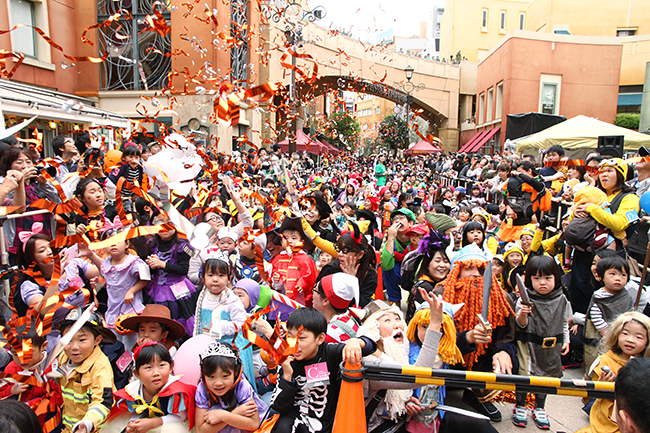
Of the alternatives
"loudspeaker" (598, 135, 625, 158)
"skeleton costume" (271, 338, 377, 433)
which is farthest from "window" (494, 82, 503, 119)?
"skeleton costume" (271, 338, 377, 433)

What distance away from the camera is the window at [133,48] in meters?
14.0

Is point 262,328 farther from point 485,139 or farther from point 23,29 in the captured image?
point 485,139

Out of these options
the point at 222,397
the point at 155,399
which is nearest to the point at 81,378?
the point at 155,399

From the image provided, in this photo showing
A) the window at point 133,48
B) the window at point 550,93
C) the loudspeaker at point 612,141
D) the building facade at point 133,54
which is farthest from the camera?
the window at point 550,93

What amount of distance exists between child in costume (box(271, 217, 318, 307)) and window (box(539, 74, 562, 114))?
867 inches

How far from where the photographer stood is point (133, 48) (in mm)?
14164

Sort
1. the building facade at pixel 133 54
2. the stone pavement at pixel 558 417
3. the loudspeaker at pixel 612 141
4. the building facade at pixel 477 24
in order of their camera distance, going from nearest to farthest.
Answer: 1. the stone pavement at pixel 558 417
2. the loudspeaker at pixel 612 141
3. the building facade at pixel 133 54
4. the building facade at pixel 477 24

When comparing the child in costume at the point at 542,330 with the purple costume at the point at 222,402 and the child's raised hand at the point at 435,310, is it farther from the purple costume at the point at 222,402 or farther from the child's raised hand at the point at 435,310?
the purple costume at the point at 222,402

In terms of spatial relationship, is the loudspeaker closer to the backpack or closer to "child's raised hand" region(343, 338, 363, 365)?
the backpack

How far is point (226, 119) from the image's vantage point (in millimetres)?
2779

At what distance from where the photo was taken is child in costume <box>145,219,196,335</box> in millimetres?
3697

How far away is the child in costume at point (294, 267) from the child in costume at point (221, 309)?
2.85 ft

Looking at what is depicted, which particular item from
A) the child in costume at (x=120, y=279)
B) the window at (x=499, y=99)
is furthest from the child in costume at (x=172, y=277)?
the window at (x=499, y=99)

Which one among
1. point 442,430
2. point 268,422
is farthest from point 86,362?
A: point 442,430
